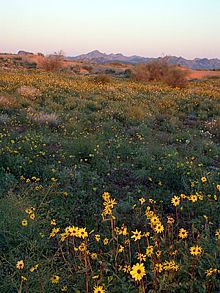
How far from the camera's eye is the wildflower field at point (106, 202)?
255 cm

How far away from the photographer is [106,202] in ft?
9.86

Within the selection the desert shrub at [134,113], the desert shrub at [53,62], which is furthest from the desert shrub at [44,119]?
the desert shrub at [53,62]

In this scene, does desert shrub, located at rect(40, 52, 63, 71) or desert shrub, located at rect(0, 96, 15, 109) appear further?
desert shrub, located at rect(40, 52, 63, 71)

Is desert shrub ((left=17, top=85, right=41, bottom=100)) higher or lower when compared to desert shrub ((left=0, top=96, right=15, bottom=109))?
higher

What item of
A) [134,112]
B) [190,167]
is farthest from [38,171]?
[134,112]

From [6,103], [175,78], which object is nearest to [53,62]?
[175,78]

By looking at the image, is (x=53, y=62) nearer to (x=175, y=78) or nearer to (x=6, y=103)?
(x=175, y=78)

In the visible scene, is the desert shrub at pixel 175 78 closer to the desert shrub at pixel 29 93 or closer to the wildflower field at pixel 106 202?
the desert shrub at pixel 29 93

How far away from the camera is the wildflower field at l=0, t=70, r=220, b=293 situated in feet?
8.36

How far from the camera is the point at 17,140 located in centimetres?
641

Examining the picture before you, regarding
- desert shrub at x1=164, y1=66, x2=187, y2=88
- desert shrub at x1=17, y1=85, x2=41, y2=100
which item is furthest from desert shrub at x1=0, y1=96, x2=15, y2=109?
desert shrub at x1=164, y1=66, x2=187, y2=88

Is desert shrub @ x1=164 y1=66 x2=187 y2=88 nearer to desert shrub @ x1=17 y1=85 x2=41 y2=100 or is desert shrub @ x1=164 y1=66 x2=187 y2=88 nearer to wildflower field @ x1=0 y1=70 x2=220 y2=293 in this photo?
desert shrub @ x1=17 y1=85 x2=41 y2=100

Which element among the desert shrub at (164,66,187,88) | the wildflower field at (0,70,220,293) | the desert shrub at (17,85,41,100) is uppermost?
the desert shrub at (164,66,187,88)

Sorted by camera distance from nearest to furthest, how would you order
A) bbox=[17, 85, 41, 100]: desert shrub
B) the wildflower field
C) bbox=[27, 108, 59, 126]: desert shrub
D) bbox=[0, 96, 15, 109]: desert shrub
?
the wildflower field, bbox=[27, 108, 59, 126]: desert shrub, bbox=[0, 96, 15, 109]: desert shrub, bbox=[17, 85, 41, 100]: desert shrub
